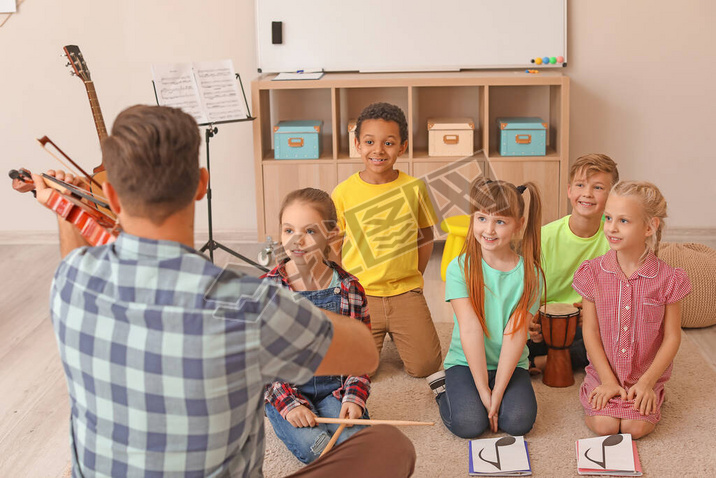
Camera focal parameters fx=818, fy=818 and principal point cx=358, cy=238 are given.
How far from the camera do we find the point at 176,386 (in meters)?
1.13

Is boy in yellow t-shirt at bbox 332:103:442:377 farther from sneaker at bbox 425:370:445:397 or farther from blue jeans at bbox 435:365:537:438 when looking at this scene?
blue jeans at bbox 435:365:537:438

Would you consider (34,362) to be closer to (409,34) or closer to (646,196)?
(646,196)

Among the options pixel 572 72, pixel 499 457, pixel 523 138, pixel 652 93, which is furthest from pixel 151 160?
pixel 652 93

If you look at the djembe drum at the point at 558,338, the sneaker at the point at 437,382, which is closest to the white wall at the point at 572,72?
the djembe drum at the point at 558,338

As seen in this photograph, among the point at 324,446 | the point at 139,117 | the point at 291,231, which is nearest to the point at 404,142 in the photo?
the point at 291,231

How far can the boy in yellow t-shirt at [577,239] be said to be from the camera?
2.51 m

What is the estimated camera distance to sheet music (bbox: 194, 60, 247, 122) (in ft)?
10.6

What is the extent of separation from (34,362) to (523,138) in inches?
86.1

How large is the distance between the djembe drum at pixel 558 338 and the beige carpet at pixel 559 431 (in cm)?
3

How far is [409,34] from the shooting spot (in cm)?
374

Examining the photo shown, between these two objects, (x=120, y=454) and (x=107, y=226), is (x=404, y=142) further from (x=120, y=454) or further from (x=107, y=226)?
(x=120, y=454)

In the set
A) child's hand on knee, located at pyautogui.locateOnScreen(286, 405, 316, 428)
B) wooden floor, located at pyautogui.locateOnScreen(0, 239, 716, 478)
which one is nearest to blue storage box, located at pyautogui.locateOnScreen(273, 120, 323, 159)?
wooden floor, located at pyautogui.locateOnScreen(0, 239, 716, 478)

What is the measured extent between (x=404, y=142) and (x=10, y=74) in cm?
216

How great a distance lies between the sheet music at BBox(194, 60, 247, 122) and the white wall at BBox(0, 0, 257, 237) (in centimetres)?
53
